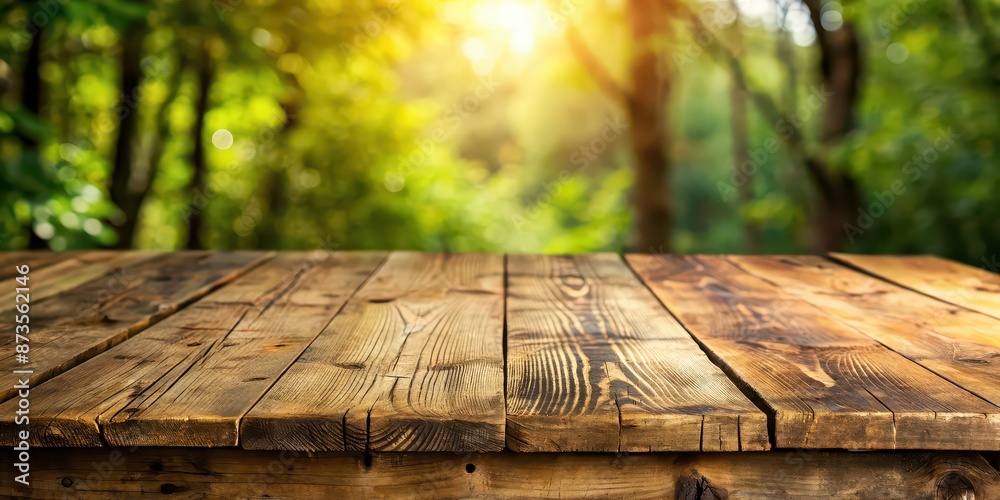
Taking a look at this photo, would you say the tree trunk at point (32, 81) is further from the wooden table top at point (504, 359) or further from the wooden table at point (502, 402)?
the wooden table at point (502, 402)

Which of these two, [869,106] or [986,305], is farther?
[869,106]

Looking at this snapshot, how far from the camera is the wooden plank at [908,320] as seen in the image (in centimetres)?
139

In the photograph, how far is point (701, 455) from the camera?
3.96 ft

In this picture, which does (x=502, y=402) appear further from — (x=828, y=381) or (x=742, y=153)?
(x=742, y=153)

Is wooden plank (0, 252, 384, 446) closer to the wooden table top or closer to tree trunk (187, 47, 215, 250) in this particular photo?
the wooden table top

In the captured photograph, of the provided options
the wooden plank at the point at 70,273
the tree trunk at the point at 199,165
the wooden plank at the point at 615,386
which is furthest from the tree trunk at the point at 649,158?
the wooden plank at the point at 615,386

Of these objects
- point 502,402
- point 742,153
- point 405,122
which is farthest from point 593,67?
point 742,153

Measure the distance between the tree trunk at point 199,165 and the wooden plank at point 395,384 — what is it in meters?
5.77

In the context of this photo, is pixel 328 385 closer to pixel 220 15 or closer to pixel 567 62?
pixel 220 15

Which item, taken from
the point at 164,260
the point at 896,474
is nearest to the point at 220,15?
the point at 164,260

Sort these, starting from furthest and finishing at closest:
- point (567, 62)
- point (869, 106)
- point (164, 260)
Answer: point (567, 62), point (869, 106), point (164, 260)

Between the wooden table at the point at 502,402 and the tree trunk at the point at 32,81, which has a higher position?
the tree trunk at the point at 32,81

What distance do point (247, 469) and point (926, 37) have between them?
223 inches

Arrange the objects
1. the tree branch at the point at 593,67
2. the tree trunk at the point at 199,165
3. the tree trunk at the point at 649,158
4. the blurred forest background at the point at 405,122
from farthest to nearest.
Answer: the tree trunk at the point at 199,165 → the tree trunk at the point at 649,158 → the tree branch at the point at 593,67 → the blurred forest background at the point at 405,122
